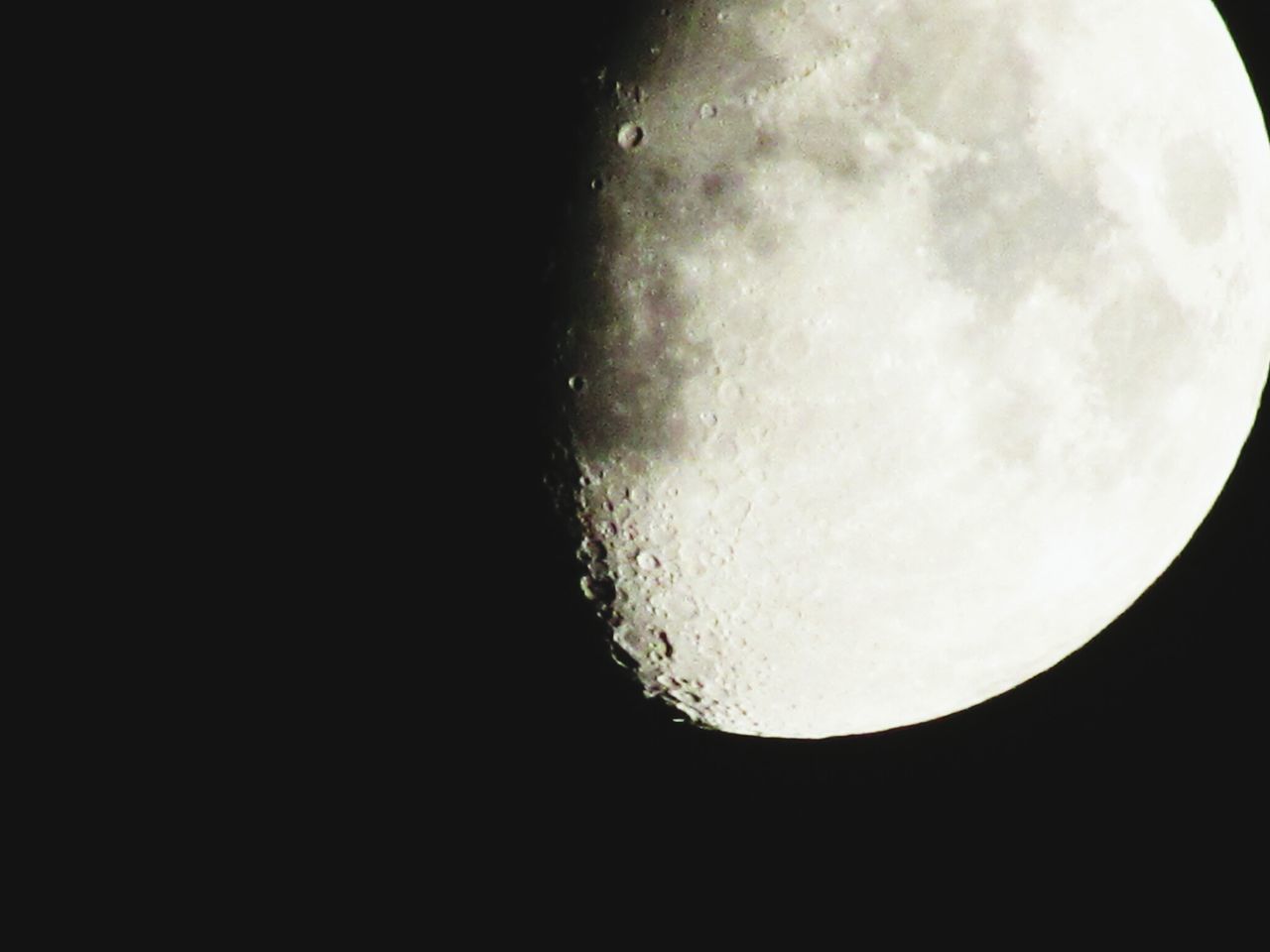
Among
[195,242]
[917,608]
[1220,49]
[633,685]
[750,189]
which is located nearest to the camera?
[750,189]

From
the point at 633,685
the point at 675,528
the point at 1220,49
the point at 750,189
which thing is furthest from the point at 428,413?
the point at 1220,49

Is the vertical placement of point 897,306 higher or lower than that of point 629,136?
lower

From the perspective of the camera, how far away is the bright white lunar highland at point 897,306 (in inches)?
62.6

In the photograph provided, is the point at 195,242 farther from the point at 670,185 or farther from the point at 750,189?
the point at 750,189

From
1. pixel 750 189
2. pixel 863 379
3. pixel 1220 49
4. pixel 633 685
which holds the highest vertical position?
pixel 1220 49

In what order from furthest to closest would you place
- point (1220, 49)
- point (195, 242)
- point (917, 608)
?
point (1220, 49)
point (917, 608)
point (195, 242)

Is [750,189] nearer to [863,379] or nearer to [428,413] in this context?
[863,379]

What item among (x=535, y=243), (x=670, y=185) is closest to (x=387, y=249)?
(x=535, y=243)

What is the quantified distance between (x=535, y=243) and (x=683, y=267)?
20 cm

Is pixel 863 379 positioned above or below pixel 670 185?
below

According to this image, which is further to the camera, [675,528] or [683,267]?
[675,528]

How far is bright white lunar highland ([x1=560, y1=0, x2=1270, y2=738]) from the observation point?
1590 mm

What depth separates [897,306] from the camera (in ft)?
5.26

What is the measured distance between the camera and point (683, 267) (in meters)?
1.60
